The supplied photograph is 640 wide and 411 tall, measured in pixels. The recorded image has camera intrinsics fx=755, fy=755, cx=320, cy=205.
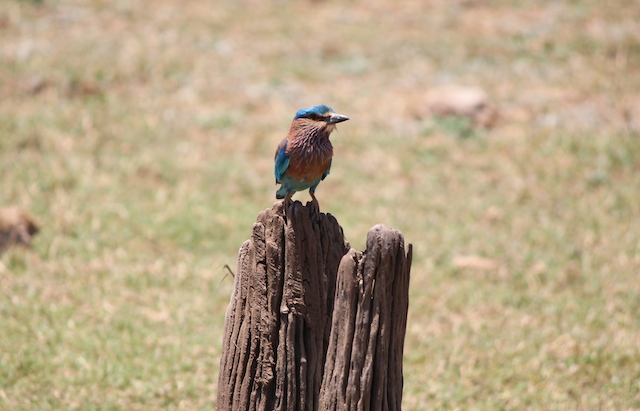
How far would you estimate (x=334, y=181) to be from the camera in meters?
7.89

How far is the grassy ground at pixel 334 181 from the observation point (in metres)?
4.81

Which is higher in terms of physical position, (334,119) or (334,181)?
(334,181)

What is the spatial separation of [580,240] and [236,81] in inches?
206

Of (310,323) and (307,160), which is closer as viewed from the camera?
(310,323)

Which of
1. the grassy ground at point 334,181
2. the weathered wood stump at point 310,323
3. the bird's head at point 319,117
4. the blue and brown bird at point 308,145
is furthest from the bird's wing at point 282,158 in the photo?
the grassy ground at point 334,181

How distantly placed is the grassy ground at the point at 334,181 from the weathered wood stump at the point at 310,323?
1322 millimetres

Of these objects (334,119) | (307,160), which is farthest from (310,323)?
(334,119)

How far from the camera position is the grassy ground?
4.81 metres

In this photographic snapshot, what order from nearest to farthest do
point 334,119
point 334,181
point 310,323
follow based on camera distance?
1. point 310,323
2. point 334,119
3. point 334,181

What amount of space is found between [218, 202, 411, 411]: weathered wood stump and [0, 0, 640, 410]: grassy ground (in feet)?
4.34

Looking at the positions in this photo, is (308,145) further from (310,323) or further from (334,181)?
(334,181)

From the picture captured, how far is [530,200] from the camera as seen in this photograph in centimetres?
754

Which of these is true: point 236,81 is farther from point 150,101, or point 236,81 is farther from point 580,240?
point 580,240

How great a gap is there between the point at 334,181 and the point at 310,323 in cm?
490
